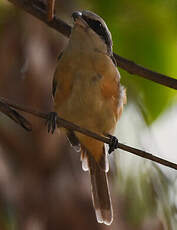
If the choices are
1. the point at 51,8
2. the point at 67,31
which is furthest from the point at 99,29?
the point at 51,8

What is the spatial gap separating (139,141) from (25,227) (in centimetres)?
84

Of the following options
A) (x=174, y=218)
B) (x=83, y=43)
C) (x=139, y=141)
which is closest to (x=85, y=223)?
(x=139, y=141)

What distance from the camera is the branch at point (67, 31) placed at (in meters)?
2.03

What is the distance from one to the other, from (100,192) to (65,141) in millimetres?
405

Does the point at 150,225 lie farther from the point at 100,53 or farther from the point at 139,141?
the point at 100,53

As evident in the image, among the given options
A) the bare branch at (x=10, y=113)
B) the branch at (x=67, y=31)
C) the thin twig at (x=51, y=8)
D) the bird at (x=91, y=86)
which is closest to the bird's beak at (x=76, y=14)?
the bird at (x=91, y=86)

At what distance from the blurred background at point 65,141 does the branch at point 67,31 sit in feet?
1.66

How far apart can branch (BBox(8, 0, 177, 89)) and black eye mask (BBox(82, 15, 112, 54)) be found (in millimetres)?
838

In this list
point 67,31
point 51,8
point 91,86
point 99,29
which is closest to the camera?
point 51,8

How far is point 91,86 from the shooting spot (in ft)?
10.2

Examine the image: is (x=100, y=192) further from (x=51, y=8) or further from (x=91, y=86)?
(x=51, y=8)

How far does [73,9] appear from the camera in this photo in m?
3.59

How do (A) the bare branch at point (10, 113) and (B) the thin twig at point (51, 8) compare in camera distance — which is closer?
(A) the bare branch at point (10, 113)

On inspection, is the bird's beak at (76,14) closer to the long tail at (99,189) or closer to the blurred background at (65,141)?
the blurred background at (65,141)
